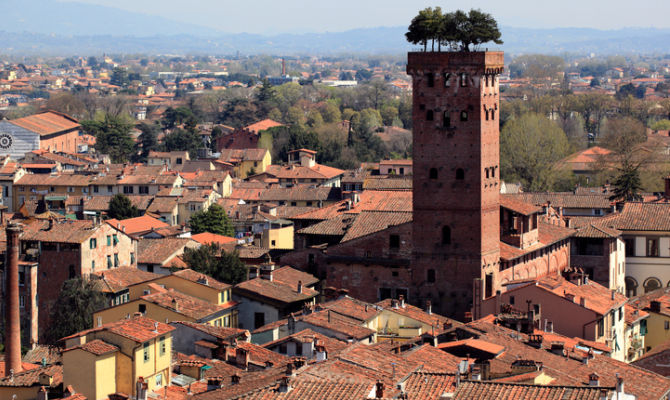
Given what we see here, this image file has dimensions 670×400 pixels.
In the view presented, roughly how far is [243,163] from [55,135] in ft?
58.7

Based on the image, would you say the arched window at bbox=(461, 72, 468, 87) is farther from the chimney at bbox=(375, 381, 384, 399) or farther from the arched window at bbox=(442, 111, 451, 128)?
the chimney at bbox=(375, 381, 384, 399)

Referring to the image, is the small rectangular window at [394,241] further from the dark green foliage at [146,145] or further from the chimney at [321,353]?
the dark green foliage at [146,145]

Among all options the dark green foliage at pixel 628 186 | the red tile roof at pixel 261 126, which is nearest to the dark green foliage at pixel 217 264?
the dark green foliage at pixel 628 186

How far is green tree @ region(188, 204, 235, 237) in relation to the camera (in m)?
66.5

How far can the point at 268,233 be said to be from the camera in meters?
59.7

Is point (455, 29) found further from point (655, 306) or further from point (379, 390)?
point (379, 390)

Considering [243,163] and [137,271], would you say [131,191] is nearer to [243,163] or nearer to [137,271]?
[243,163]

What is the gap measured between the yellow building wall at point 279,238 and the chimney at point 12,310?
48.0ft

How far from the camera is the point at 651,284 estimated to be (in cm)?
5203

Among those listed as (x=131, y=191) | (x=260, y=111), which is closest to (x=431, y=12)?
(x=131, y=191)

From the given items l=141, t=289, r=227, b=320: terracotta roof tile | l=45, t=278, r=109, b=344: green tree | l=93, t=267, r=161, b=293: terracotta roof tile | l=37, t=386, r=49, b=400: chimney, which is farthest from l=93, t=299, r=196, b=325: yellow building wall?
l=37, t=386, r=49, b=400: chimney

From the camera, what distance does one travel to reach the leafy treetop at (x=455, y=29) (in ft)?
146

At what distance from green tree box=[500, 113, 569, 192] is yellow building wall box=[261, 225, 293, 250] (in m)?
22.0

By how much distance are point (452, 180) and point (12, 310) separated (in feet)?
42.3
